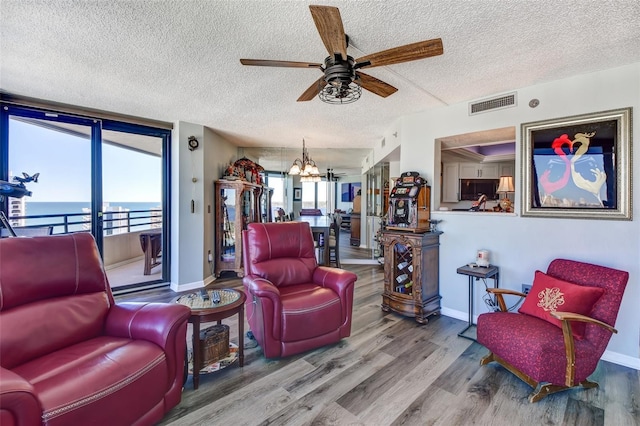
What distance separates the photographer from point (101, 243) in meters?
3.84

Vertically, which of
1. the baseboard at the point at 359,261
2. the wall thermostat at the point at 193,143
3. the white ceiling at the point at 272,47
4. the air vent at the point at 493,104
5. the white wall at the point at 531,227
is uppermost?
the white ceiling at the point at 272,47

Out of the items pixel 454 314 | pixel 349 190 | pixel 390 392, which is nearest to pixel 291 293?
pixel 390 392

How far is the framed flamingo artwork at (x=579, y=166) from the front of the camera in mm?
2334

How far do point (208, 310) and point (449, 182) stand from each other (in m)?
4.69

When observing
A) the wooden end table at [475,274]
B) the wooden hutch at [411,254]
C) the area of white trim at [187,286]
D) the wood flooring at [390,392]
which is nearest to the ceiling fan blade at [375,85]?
the wooden hutch at [411,254]

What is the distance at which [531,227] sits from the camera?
9.04ft

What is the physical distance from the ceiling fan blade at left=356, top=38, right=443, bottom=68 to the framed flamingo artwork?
5.83ft

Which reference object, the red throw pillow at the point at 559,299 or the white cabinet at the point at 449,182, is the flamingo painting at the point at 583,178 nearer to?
the red throw pillow at the point at 559,299

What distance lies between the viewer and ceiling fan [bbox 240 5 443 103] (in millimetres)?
1473

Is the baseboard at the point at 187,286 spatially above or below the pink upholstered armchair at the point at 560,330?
below

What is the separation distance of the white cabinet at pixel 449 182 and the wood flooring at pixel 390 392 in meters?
3.14

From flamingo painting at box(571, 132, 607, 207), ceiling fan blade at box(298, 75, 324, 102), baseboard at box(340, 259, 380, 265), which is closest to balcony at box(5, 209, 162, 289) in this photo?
ceiling fan blade at box(298, 75, 324, 102)

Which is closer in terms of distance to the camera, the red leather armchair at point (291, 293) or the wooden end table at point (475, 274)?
the red leather armchair at point (291, 293)

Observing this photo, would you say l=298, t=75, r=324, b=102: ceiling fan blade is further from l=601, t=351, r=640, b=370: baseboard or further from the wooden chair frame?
l=601, t=351, r=640, b=370: baseboard
